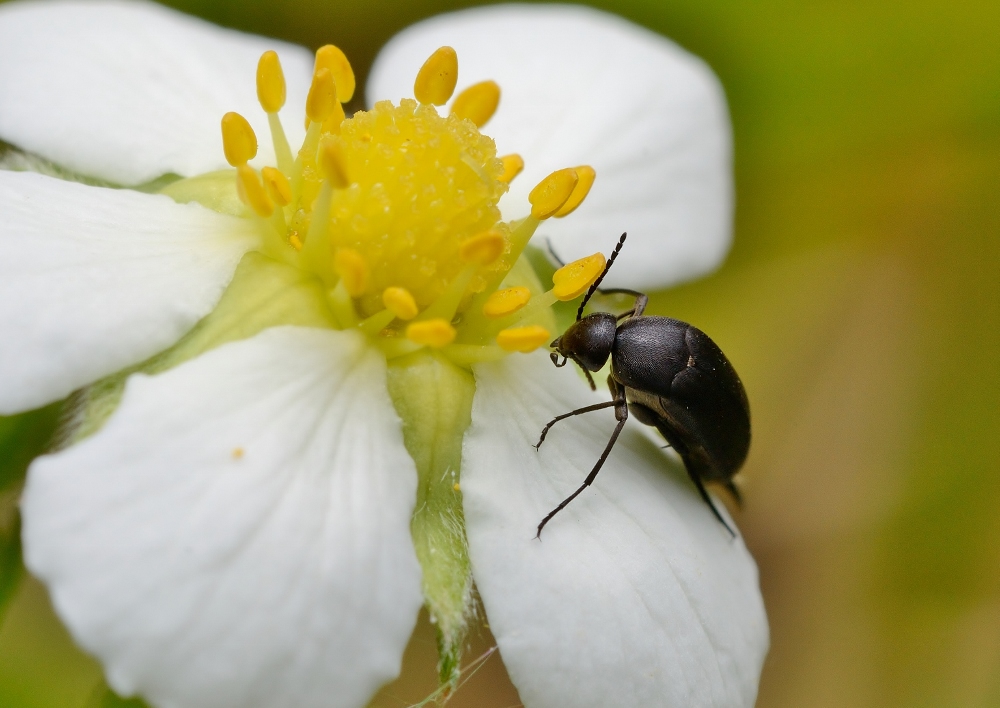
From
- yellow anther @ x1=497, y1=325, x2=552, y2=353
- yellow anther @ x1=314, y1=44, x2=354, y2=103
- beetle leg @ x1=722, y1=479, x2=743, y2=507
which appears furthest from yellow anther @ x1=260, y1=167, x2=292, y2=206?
beetle leg @ x1=722, y1=479, x2=743, y2=507

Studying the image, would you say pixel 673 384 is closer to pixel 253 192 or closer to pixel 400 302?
pixel 400 302

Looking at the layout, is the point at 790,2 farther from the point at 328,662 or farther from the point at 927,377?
the point at 328,662

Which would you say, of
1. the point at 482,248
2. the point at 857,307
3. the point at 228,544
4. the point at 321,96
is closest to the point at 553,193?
the point at 482,248

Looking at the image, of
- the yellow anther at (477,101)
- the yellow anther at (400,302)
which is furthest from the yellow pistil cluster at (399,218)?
the yellow anther at (477,101)

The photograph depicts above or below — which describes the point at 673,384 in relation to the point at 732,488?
above

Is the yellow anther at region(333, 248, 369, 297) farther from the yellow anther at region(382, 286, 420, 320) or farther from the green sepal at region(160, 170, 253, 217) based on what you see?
the green sepal at region(160, 170, 253, 217)

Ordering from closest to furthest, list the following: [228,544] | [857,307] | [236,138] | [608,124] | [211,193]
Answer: [228,544] < [236,138] < [211,193] < [608,124] < [857,307]

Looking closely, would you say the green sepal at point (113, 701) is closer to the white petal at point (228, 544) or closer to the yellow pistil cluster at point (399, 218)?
the white petal at point (228, 544)
